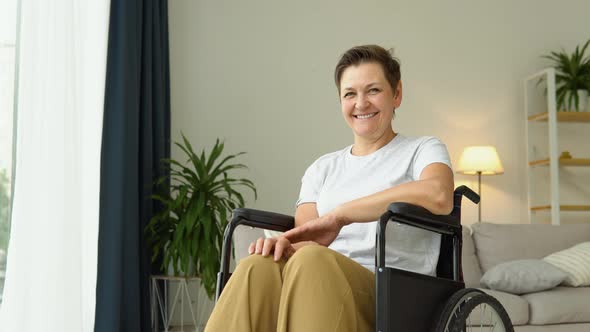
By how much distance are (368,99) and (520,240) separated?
2183 millimetres

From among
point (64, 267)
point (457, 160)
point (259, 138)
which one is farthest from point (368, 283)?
point (457, 160)

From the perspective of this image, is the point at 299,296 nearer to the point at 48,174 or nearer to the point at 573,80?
the point at 48,174

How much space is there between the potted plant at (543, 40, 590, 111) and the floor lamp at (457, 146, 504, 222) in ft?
2.22

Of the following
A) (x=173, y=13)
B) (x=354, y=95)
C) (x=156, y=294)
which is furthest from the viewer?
(x=173, y=13)

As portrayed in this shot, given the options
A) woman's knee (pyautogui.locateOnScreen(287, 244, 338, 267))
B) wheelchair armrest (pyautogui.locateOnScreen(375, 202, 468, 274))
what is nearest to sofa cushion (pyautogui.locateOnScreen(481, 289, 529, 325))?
wheelchair armrest (pyautogui.locateOnScreen(375, 202, 468, 274))

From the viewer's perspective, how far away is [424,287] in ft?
5.14

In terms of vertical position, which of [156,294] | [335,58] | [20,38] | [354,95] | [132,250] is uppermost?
[335,58]

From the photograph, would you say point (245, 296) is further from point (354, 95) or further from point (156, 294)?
point (156, 294)

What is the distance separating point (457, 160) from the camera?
5.23m

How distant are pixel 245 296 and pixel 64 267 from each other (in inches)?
57.7

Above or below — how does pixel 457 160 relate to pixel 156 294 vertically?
above

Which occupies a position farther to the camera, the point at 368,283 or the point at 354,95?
the point at 354,95

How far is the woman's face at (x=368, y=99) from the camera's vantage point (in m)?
1.88

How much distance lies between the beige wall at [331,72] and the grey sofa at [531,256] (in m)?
1.44
